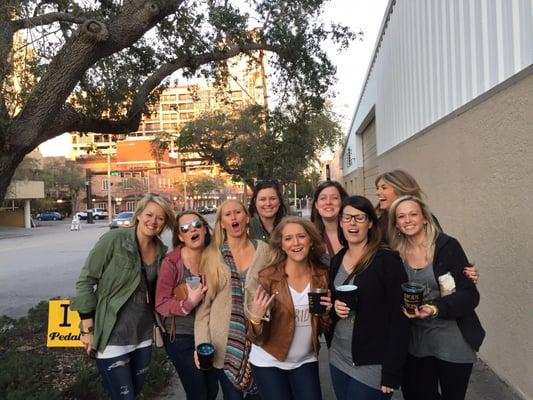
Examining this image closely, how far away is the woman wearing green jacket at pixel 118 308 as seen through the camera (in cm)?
305

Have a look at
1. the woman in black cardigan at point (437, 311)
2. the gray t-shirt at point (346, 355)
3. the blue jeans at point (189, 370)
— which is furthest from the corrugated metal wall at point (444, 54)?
the blue jeans at point (189, 370)

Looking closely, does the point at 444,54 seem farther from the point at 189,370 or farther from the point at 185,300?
the point at 189,370

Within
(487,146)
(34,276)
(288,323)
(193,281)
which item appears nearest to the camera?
(288,323)

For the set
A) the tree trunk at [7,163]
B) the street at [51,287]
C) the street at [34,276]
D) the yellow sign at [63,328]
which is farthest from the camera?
the street at [34,276]

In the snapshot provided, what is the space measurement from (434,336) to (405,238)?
0.58m

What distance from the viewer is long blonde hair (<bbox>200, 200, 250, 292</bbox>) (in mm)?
3031

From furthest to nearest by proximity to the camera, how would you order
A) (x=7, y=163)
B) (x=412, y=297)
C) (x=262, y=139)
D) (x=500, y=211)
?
(x=262, y=139) → (x=7, y=163) → (x=500, y=211) → (x=412, y=297)

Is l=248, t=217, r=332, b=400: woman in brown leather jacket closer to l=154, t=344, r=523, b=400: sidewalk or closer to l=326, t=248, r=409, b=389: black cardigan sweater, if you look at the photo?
l=326, t=248, r=409, b=389: black cardigan sweater

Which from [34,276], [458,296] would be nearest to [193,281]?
[458,296]

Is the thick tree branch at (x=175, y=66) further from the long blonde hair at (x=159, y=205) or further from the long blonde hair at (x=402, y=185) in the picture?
the long blonde hair at (x=402, y=185)

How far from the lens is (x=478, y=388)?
14.2 feet

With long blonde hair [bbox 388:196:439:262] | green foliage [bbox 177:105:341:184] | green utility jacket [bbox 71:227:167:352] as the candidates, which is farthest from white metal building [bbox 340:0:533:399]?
green foliage [bbox 177:105:341:184]

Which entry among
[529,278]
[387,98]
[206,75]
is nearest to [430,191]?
[529,278]

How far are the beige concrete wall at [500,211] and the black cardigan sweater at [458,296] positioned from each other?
57.1 inches
